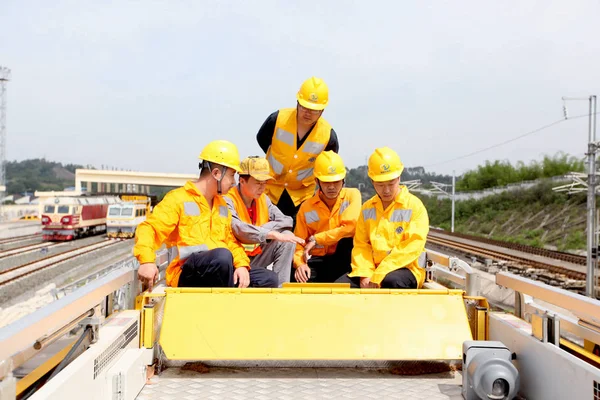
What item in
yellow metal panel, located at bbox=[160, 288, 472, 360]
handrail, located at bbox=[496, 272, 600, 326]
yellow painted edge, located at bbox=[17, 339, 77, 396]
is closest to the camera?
yellow painted edge, located at bbox=[17, 339, 77, 396]

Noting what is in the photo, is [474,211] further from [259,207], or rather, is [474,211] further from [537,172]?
[259,207]

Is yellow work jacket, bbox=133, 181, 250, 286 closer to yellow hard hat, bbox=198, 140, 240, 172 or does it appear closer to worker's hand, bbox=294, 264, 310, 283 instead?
yellow hard hat, bbox=198, 140, 240, 172

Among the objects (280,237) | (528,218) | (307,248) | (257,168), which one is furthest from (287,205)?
(528,218)

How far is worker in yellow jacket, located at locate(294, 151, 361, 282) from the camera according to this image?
17.9ft

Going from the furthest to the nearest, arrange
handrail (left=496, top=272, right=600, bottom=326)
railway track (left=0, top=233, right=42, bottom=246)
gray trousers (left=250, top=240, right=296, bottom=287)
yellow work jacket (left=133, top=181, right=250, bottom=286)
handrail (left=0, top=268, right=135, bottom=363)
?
railway track (left=0, top=233, right=42, bottom=246), gray trousers (left=250, top=240, right=296, bottom=287), yellow work jacket (left=133, top=181, right=250, bottom=286), handrail (left=496, top=272, right=600, bottom=326), handrail (left=0, top=268, right=135, bottom=363)

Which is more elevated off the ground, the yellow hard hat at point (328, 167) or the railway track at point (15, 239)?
the yellow hard hat at point (328, 167)

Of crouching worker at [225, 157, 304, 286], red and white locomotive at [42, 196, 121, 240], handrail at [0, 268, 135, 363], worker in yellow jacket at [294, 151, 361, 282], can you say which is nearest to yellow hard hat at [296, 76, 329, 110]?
worker in yellow jacket at [294, 151, 361, 282]

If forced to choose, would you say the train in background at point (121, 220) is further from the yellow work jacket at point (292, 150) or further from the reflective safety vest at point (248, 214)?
the reflective safety vest at point (248, 214)

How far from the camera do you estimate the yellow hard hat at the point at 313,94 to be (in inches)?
229

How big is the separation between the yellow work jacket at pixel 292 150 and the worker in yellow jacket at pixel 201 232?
173 cm

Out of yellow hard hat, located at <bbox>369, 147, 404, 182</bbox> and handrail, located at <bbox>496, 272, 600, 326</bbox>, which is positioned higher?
yellow hard hat, located at <bbox>369, 147, 404, 182</bbox>

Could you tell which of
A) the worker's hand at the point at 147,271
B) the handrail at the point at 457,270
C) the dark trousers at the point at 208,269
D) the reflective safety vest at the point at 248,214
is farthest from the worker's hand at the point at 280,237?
the handrail at the point at 457,270

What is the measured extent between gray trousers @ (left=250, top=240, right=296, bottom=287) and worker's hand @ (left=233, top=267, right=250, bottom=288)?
0.73 metres

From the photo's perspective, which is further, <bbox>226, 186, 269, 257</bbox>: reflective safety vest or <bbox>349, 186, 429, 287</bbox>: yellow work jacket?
<bbox>226, 186, 269, 257</bbox>: reflective safety vest
